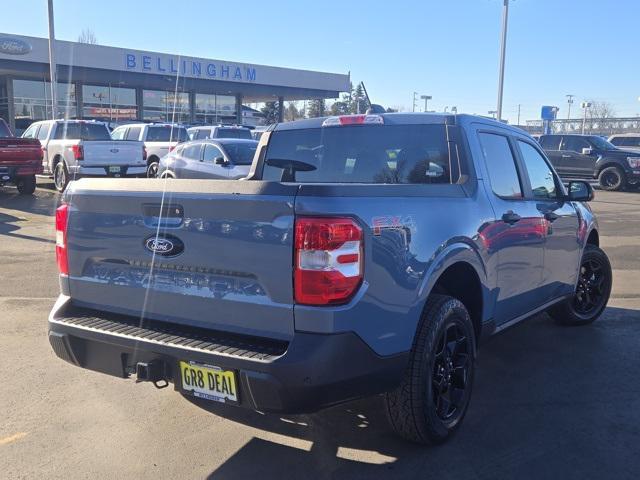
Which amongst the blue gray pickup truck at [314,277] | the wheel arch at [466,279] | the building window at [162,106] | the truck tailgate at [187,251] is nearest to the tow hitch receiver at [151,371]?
the blue gray pickup truck at [314,277]

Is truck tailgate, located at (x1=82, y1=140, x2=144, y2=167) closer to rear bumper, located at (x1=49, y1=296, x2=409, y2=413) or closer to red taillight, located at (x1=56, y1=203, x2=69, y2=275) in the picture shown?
red taillight, located at (x1=56, y1=203, x2=69, y2=275)

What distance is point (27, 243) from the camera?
9.73 meters

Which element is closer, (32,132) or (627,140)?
(32,132)

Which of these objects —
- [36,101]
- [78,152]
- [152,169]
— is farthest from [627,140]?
[36,101]

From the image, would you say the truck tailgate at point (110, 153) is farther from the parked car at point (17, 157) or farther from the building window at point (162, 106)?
the building window at point (162, 106)

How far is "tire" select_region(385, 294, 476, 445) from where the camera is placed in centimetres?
325

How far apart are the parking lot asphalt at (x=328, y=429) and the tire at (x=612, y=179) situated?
19.0m

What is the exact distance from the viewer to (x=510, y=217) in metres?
4.22

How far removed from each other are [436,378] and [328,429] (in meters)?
0.73

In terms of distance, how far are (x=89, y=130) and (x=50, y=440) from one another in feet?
50.4

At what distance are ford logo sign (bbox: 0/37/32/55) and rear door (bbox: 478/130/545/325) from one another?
107ft

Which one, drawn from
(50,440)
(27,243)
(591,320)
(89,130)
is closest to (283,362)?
Result: (50,440)

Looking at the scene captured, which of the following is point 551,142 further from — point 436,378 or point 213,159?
point 436,378

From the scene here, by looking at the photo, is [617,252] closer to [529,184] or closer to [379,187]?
[529,184]
